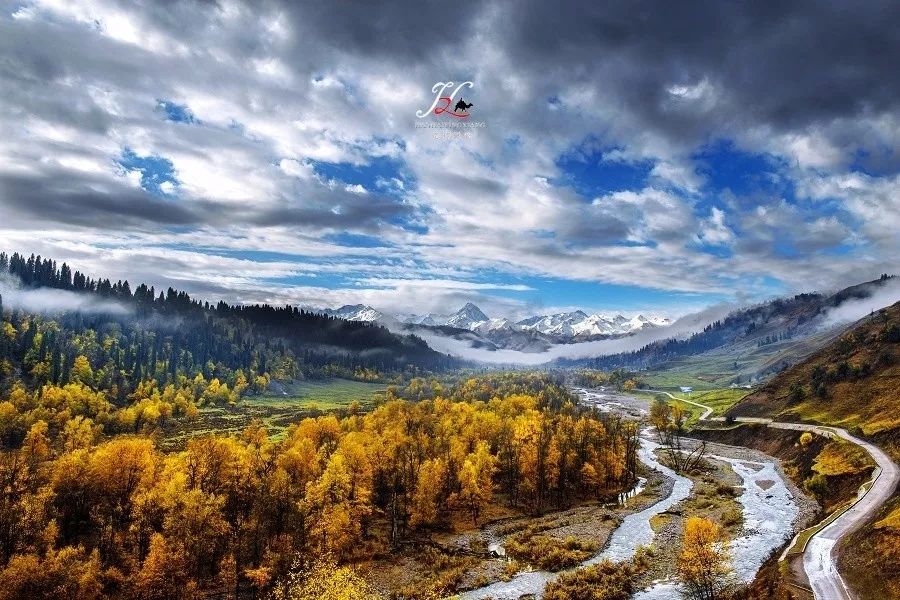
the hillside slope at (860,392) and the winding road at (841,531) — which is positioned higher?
the hillside slope at (860,392)

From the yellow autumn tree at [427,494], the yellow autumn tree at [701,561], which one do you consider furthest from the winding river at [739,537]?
the yellow autumn tree at [427,494]

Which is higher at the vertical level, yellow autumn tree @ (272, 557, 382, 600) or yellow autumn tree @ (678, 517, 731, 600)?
yellow autumn tree @ (678, 517, 731, 600)

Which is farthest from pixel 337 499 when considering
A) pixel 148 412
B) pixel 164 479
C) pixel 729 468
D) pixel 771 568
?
pixel 148 412

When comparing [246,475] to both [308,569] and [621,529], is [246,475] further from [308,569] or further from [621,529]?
[621,529]

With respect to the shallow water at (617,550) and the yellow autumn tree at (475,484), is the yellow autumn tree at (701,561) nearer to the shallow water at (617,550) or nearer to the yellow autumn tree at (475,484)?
the shallow water at (617,550)

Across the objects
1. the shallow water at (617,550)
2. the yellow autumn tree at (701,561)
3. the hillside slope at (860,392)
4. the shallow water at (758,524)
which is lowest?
the shallow water at (617,550)

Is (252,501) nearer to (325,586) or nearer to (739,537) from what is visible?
(325,586)

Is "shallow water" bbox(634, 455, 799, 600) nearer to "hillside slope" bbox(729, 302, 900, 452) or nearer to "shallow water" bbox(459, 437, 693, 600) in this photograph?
"shallow water" bbox(459, 437, 693, 600)

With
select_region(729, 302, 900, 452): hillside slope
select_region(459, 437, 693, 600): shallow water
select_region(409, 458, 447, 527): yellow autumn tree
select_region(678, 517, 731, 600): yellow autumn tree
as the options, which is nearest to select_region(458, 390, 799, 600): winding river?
select_region(459, 437, 693, 600): shallow water
